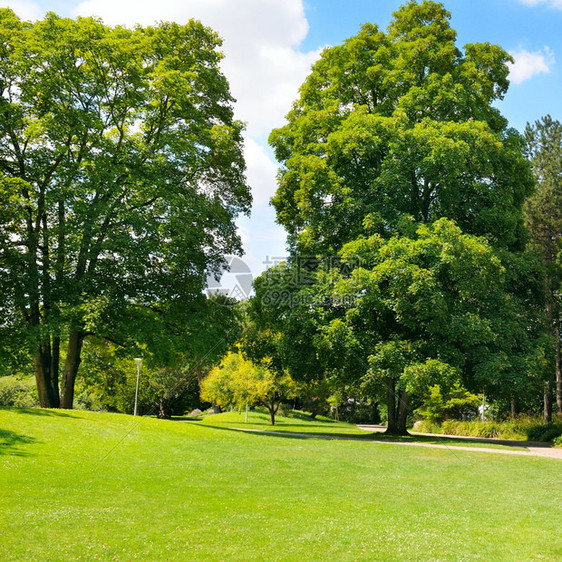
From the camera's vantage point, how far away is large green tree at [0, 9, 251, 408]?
1928cm

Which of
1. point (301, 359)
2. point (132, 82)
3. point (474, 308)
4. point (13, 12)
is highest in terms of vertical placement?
point (13, 12)

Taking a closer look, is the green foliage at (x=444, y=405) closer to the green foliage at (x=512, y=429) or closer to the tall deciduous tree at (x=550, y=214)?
the green foliage at (x=512, y=429)

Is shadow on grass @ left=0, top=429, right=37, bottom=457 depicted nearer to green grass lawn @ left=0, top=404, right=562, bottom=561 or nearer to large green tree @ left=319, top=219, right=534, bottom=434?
green grass lawn @ left=0, top=404, right=562, bottom=561

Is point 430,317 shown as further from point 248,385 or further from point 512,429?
point 248,385

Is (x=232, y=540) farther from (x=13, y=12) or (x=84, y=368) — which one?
(x=13, y=12)

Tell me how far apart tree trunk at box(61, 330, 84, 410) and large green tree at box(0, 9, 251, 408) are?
43 mm

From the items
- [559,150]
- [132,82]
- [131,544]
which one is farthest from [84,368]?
[559,150]

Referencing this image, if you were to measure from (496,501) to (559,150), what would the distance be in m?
29.8

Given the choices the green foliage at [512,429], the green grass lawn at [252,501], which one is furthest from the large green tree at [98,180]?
the green foliage at [512,429]

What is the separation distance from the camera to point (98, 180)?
62.8 feet

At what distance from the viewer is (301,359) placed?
73.4 feet

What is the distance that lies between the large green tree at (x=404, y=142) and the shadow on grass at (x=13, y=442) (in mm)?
14602

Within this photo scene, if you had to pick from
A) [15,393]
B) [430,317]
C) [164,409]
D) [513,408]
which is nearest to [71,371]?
[430,317]

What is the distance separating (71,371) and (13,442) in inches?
357
